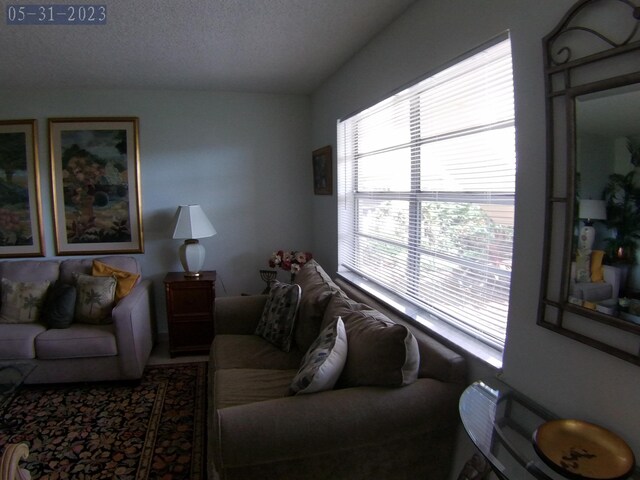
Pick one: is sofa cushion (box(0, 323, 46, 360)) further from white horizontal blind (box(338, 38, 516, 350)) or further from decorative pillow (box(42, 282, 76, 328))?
white horizontal blind (box(338, 38, 516, 350))

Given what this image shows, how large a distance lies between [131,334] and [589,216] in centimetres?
292

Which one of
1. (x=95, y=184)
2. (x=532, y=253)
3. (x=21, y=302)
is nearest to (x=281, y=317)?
(x=532, y=253)

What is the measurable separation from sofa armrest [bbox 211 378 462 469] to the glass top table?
21 cm

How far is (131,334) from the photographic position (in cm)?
281

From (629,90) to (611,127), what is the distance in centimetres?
9

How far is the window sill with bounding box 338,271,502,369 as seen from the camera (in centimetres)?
146

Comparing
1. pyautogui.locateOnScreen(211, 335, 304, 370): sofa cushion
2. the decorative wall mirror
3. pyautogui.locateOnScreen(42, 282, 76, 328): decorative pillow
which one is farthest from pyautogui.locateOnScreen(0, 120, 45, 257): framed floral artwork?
the decorative wall mirror

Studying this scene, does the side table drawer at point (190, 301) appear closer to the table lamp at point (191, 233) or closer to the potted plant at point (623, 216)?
the table lamp at point (191, 233)

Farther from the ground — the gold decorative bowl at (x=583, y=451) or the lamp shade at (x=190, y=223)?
the lamp shade at (x=190, y=223)

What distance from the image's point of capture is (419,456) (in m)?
1.49

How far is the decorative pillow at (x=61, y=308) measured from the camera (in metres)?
2.83

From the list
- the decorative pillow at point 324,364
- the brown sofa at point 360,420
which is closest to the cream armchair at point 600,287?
the brown sofa at point 360,420

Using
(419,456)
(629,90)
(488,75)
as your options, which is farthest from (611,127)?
(419,456)

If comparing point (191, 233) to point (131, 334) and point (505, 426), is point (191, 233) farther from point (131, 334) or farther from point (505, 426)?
point (505, 426)
